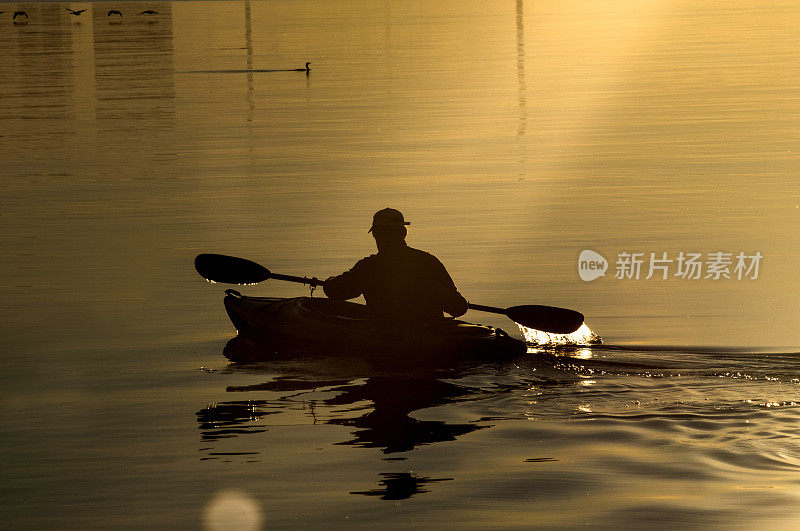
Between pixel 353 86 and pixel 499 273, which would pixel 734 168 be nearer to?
pixel 499 273

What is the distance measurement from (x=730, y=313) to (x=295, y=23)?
87.8 m

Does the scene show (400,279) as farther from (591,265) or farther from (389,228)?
(591,265)

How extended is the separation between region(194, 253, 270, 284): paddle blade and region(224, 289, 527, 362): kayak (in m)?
0.45

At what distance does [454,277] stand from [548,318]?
4347mm

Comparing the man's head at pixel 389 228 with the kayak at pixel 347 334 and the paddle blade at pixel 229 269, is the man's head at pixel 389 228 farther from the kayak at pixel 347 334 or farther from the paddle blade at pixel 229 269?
the paddle blade at pixel 229 269

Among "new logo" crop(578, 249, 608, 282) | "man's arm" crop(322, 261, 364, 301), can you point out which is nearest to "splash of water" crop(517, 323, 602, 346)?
"man's arm" crop(322, 261, 364, 301)

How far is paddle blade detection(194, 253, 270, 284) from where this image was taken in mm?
14591

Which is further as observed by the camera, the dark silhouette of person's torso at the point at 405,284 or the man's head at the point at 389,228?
the dark silhouette of person's torso at the point at 405,284

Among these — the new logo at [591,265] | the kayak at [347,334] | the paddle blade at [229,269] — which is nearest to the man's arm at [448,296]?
the kayak at [347,334]

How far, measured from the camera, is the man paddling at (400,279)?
12.5 m

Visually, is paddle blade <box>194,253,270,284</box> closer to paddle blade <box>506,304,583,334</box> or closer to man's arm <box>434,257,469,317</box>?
man's arm <box>434,257,469,317</box>

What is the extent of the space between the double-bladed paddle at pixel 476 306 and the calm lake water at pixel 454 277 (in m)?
0.30

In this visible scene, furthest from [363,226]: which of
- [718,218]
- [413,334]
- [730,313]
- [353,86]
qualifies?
[353,86]

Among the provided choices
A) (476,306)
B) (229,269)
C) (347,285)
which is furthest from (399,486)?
(229,269)
